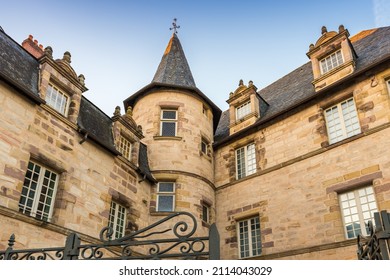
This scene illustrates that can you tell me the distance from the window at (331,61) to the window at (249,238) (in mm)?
5734

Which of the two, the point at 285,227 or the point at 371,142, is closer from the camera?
the point at 371,142

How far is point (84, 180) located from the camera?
31.9ft

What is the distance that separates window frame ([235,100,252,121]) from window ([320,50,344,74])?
311cm

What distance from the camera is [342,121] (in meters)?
11.1

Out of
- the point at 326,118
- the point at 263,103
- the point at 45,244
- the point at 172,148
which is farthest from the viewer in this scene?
the point at 263,103

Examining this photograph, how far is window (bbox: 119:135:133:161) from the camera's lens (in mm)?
12031

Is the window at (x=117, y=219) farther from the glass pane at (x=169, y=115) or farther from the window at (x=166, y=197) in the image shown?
the glass pane at (x=169, y=115)

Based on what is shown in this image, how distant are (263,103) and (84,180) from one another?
803 cm

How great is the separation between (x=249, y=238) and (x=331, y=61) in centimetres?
670

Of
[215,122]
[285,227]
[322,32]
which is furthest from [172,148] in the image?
[322,32]

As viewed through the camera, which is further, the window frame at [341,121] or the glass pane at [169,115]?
the glass pane at [169,115]

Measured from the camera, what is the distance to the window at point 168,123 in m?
13.8

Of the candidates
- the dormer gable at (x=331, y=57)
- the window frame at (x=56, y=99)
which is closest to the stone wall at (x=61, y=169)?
the window frame at (x=56, y=99)

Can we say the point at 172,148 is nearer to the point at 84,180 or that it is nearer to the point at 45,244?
the point at 84,180
